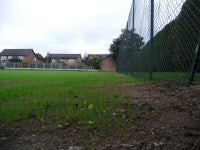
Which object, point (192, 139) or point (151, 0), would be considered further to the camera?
point (151, 0)

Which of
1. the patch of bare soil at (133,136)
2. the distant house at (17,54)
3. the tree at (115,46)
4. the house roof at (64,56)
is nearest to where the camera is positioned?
the patch of bare soil at (133,136)

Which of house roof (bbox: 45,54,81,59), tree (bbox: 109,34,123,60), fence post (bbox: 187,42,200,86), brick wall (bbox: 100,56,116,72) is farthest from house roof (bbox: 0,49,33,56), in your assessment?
fence post (bbox: 187,42,200,86)

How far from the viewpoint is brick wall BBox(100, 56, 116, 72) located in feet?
101

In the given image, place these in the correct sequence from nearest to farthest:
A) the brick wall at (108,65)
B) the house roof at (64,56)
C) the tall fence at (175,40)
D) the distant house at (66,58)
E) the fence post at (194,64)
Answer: the fence post at (194,64)
the tall fence at (175,40)
the brick wall at (108,65)
the distant house at (66,58)
the house roof at (64,56)

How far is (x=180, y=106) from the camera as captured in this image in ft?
4.71

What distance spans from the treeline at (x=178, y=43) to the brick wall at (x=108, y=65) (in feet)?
89.9

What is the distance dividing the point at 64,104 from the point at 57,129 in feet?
2.02

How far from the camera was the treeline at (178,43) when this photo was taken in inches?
90.8

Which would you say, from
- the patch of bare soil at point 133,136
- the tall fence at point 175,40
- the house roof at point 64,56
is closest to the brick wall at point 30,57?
the house roof at point 64,56

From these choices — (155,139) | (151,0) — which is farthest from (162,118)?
(151,0)

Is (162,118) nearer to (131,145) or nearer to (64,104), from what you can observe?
(131,145)

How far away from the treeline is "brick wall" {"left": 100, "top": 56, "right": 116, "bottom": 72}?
1078 inches

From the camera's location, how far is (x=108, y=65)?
3097 cm

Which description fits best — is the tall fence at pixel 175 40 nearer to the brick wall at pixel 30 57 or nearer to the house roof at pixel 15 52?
the brick wall at pixel 30 57
